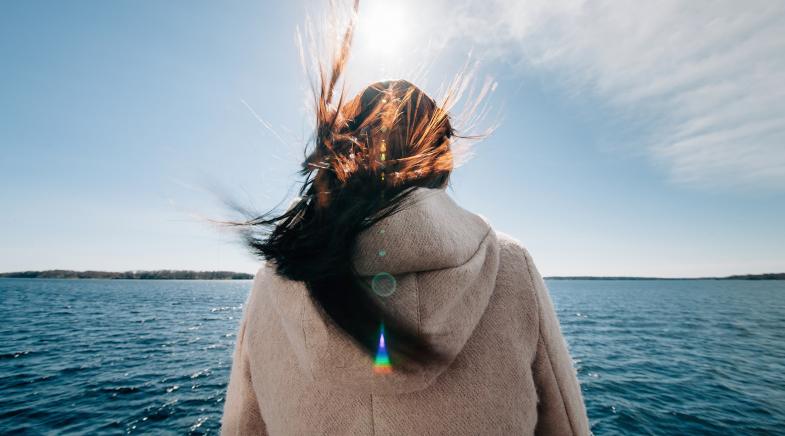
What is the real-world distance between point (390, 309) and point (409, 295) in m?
0.05

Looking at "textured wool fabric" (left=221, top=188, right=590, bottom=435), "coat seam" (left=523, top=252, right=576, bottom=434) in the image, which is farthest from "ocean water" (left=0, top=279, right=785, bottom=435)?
"coat seam" (left=523, top=252, right=576, bottom=434)

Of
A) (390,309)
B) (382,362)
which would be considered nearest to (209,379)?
(382,362)

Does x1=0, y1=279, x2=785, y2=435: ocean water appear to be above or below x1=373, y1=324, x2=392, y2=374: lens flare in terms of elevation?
below

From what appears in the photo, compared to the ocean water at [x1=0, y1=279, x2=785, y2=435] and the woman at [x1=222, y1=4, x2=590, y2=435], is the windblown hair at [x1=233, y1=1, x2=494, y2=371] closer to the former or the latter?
the woman at [x1=222, y1=4, x2=590, y2=435]

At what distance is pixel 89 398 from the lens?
447 inches

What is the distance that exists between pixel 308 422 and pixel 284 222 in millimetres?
624

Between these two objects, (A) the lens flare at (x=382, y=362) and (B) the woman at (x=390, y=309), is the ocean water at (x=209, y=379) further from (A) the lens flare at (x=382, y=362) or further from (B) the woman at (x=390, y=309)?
(A) the lens flare at (x=382, y=362)

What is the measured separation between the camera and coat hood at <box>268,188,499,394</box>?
74 centimetres

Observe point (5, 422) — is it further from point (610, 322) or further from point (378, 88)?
point (610, 322)

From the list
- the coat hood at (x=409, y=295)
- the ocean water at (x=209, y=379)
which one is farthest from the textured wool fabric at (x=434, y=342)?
the ocean water at (x=209, y=379)

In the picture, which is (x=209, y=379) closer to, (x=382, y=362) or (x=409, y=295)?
(x=382, y=362)

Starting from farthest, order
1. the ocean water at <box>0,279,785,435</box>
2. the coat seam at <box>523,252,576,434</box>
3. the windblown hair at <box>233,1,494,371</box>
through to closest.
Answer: the ocean water at <box>0,279,785,435</box> < the coat seam at <box>523,252,576,434</box> < the windblown hair at <box>233,1,494,371</box>

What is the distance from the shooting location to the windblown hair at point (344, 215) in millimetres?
706

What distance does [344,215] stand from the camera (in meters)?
0.70
